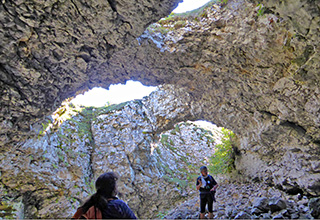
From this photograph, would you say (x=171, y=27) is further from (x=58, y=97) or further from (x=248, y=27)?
(x=58, y=97)

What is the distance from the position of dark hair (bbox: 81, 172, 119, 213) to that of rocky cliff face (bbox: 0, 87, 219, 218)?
25.2ft

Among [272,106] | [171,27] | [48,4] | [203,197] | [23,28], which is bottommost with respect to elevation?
[203,197]

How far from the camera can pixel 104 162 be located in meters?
12.5

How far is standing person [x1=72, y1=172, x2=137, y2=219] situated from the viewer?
226 cm

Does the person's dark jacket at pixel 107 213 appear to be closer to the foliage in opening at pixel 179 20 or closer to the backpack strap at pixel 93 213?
the backpack strap at pixel 93 213

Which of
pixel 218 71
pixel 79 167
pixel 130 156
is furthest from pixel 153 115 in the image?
pixel 218 71

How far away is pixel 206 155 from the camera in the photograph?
56.5 ft

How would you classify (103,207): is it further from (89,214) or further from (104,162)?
(104,162)

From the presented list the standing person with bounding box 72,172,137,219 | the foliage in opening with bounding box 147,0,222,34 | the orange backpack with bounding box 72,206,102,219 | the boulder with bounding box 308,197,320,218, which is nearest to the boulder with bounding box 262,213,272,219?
the boulder with bounding box 308,197,320,218

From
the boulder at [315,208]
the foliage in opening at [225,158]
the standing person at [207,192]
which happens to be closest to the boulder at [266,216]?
the boulder at [315,208]

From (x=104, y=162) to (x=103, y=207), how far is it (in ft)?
35.5

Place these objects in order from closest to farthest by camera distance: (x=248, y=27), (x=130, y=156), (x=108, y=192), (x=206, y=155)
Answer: (x=108, y=192) < (x=248, y=27) < (x=130, y=156) < (x=206, y=155)

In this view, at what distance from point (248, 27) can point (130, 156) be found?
1026 centimetres

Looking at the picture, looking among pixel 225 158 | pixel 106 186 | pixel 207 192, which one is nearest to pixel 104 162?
pixel 225 158
